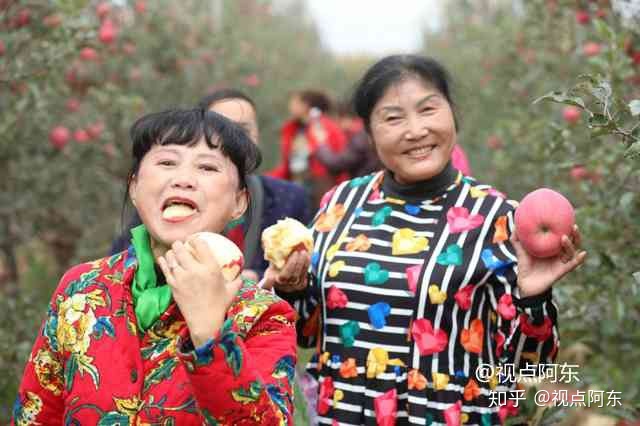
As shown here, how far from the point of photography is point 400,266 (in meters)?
2.03

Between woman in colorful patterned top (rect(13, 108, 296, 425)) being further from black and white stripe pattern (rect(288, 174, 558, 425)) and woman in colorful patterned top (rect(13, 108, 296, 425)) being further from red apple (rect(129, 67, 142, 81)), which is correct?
red apple (rect(129, 67, 142, 81))

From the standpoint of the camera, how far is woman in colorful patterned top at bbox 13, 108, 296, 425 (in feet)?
4.42

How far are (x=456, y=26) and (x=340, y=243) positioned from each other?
8.31 metres

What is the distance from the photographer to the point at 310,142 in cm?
548

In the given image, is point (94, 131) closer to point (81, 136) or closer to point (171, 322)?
point (81, 136)

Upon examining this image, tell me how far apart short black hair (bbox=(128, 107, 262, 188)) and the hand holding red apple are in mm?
606

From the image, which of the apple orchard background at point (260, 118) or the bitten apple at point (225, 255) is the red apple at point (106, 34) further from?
the bitten apple at point (225, 255)

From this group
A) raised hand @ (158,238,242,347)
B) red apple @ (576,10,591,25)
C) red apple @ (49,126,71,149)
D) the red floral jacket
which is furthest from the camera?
red apple @ (49,126,71,149)

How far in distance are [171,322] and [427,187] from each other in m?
0.82

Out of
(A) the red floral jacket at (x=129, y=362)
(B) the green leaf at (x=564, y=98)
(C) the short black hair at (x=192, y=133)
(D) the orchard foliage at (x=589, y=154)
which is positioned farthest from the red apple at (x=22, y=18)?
(B) the green leaf at (x=564, y=98)

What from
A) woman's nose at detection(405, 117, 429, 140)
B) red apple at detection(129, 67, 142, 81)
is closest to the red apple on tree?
red apple at detection(129, 67, 142, 81)

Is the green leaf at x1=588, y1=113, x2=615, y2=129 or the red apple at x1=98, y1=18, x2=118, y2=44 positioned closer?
the green leaf at x1=588, y1=113, x2=615, y2=129

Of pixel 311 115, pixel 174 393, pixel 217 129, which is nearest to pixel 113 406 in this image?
pixel 174 393

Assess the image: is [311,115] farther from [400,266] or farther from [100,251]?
[400,266]
